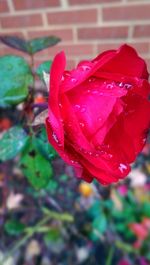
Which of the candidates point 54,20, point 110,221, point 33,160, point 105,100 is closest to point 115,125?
point 105,100

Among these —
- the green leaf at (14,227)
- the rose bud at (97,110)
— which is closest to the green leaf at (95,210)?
the green leaf at (14,227)

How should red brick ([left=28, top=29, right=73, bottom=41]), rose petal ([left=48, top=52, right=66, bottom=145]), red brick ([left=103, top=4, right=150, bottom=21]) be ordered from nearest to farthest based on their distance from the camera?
rose petal ([left=48, top=52, right=66, bottom=145])
red brick ([left=103, top=4, right=150, bottom=21])
red brick ([left=28, top=29, right=73, bottom=41])

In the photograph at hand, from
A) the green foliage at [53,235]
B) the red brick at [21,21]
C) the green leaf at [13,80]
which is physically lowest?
the green foliage at [53,235]

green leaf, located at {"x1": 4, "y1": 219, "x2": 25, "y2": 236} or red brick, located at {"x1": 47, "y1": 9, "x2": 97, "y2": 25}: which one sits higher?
red brick, located at {"x1": 47, "y1": 9, "x2": 97, "y2": 25}

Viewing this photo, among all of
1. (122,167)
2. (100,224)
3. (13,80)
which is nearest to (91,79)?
(122,167)

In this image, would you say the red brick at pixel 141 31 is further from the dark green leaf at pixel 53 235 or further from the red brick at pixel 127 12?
the dark green leaf at pixel 53 235

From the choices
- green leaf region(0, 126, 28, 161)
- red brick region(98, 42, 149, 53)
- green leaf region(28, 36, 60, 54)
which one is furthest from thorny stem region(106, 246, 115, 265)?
red brick region(98, 42, 149, 53)

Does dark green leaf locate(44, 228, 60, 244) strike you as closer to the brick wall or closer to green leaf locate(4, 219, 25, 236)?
green leaf locate(4, 219, 25, 236)

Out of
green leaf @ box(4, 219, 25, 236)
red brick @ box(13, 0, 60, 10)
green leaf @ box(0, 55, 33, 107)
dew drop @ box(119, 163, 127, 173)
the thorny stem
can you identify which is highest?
dew drop @ box(119, 163, 127, 173)
